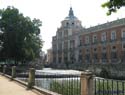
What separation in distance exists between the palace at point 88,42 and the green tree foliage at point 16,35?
19955 millimetres

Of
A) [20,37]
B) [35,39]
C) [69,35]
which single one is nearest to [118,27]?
[35,39]

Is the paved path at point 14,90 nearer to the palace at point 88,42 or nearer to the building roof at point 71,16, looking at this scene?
the palace at point 88,42

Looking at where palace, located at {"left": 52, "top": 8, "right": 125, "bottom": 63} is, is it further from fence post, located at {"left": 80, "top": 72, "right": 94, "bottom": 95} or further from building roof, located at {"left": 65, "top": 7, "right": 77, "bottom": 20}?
fence post, located at {"left": 80, "top": 72, "right": 94, "bottom": 95}

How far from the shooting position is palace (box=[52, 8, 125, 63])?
2511 inches

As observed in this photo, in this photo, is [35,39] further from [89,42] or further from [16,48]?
[89,42]

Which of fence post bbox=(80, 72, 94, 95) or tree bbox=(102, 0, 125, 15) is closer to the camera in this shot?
tree bbox=(102, 0, 125, 15)

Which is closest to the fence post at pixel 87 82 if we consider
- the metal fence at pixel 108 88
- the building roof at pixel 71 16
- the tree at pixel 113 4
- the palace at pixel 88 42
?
the metal fence at pixel 108 88

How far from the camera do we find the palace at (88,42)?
63781mm

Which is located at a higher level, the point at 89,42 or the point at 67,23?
the point at 67,23

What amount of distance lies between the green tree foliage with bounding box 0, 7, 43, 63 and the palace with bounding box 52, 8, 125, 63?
20.0m

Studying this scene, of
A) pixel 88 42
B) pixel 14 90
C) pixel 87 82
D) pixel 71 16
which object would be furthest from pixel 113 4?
pixel 71 16

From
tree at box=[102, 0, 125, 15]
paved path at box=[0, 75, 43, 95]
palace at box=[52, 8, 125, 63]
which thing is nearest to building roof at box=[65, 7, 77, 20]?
palace at box=[52, 8, 125, 63]

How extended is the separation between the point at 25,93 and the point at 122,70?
38.1 meters

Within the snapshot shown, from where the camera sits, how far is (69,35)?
305 feet
